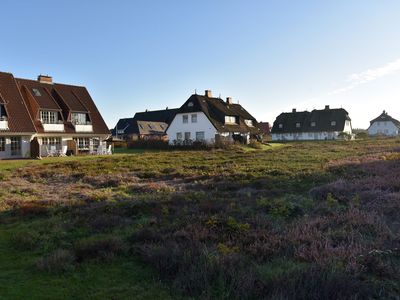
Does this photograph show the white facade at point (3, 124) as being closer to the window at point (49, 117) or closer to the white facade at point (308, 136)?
the window at point (49, 117)

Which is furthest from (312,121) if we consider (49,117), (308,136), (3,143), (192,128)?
(3,143)

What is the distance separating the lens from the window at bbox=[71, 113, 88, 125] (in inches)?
1698

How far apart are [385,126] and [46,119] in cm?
10608

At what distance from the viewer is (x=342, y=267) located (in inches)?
240

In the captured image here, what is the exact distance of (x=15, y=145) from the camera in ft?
119

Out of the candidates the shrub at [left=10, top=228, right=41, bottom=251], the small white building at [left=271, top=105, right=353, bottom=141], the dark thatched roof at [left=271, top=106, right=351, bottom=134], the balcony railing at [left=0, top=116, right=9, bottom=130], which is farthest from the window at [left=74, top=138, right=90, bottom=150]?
the dark thatched roof at [left=271, top=106, right=351, bottom=134]

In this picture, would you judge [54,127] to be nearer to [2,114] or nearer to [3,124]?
[2,114]

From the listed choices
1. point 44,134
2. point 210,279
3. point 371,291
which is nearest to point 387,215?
point 371,291

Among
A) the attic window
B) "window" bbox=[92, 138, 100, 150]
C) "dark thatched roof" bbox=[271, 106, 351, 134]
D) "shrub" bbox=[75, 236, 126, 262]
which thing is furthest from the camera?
"dark thatched roof" bbox=[271, 106, 351, 134]

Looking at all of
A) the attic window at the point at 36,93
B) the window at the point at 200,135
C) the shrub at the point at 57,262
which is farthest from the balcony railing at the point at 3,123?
the shrub at the point at 57,262

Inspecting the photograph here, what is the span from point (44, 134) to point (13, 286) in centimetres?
3596

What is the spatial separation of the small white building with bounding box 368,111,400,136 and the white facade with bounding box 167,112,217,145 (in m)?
76.7

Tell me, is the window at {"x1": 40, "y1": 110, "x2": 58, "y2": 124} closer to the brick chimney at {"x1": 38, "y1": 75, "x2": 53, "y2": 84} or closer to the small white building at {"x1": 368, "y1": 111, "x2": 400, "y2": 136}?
the brick chimney at {"x1": 38, "y1": 75, "x2": 53, "y2": 84}

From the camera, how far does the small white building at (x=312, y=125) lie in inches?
3664
